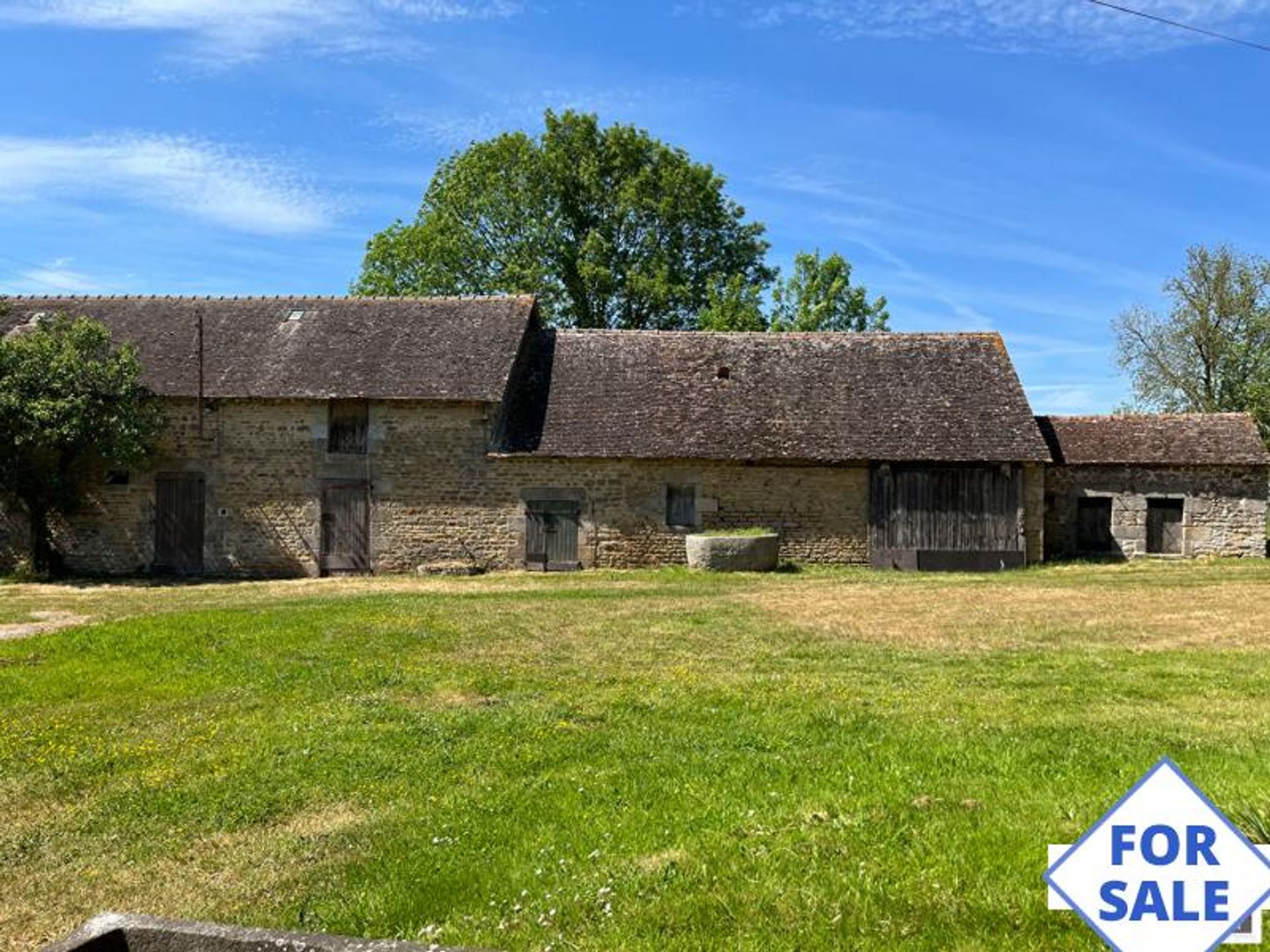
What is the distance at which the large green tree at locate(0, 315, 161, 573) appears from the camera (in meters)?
19.2

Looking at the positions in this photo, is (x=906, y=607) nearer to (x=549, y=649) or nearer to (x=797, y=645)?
(x=797, y=645)

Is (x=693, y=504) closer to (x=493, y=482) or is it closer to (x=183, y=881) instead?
(x=493, y=482)

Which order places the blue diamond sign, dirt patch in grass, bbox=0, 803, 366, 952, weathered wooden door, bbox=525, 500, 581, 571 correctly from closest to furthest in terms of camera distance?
the blue diamond sign → dirt patch in grass, bbox=0, 803, 366, 952 → weathered wooden door, bbox=525, 500, 581, 571

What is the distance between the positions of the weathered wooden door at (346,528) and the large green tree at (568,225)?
50.6 feet

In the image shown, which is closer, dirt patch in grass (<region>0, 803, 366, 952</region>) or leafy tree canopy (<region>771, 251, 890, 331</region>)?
dirt patch in grass (<region>0, 803, 366, 952</region>)

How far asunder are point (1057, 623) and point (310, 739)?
31.0 ft

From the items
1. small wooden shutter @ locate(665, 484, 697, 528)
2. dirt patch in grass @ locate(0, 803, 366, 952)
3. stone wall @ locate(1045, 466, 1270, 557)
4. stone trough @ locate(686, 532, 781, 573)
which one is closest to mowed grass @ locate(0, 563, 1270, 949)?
dirt patch in grass @ locate(0, 803, 366, 952)

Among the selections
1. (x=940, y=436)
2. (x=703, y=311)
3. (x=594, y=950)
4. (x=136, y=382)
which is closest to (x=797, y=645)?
(x=594, y=950)

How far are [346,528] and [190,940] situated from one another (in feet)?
62.4

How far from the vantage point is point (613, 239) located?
3622cm

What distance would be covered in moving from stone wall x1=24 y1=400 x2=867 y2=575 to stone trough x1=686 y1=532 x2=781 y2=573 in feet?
3.82

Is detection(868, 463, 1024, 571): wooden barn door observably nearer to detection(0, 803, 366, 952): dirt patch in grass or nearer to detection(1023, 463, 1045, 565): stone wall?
detection(1023, 463, 1045, 565): stone wall

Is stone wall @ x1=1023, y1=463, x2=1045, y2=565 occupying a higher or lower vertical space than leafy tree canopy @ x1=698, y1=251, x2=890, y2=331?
lower

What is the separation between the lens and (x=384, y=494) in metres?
21.4
